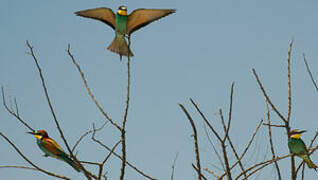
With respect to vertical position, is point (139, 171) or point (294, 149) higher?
point (294, 149)

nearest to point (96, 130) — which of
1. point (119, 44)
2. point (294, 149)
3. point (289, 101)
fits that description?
point (289, 101)

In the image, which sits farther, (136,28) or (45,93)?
(136,28)

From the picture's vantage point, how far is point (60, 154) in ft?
13.9

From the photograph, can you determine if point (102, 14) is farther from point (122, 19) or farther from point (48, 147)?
point (48, 147)

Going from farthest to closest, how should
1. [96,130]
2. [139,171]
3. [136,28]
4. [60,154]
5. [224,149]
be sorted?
[60,154], [136,28], [96,130], [139,171], [224,149]

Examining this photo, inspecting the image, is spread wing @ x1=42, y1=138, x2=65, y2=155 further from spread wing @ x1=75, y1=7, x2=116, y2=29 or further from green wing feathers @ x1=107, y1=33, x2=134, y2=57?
spread wing @ x1=75, y1=7, x2=116, y2=29

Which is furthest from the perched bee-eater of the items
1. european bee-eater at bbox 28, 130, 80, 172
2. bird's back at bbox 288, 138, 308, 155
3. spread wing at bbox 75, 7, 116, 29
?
bird's back at bbox 288, 138, 308, 155

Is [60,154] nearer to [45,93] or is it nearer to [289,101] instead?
[45,93]

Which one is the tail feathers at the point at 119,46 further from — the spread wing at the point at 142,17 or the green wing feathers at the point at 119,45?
the spread wing at the point at 142,17

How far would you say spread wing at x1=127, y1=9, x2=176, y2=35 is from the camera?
3.53m

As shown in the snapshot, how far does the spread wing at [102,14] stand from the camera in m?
3.76

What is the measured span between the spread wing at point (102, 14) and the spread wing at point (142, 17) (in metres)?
0.17

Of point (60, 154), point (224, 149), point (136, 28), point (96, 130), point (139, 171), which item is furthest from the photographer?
point (60, 154)

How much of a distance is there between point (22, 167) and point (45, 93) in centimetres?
41
